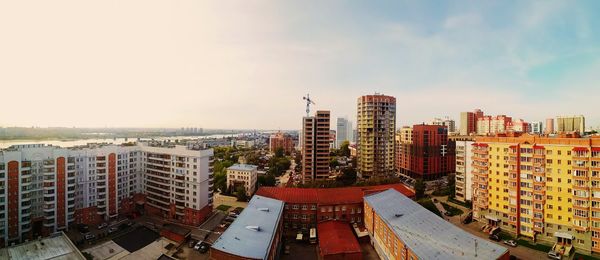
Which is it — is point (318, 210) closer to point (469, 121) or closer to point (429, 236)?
point (429, 236)

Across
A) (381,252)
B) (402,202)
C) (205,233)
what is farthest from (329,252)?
(205,233)

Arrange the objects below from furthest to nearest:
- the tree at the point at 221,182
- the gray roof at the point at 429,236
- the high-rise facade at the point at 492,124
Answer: the high-rise facade at the point at 492,124 → the tree at the point at 221,182 → the gray roof at the point at 429,236

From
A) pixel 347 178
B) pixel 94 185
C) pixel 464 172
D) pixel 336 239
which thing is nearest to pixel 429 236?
pixel 336 239

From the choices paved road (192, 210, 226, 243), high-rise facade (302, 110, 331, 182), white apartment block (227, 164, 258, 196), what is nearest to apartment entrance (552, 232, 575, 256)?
high-rise facade (302, 110, 331, 182)

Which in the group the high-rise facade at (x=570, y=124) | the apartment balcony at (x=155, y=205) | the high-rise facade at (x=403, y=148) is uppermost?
the high-rise facade at (x=570, y=124)

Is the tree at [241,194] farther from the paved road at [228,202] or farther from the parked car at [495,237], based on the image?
the parked car at [495,237]

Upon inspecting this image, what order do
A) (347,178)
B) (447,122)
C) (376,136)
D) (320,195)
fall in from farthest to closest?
1. (447,122)
2. (376,136)
3. (347,178)
4. (320,195)

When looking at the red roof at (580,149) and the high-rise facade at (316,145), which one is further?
the high-rise facade at (316,145)

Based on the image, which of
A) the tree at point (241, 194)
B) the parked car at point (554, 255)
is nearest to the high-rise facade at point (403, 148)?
the parked car at point (554, 255)
